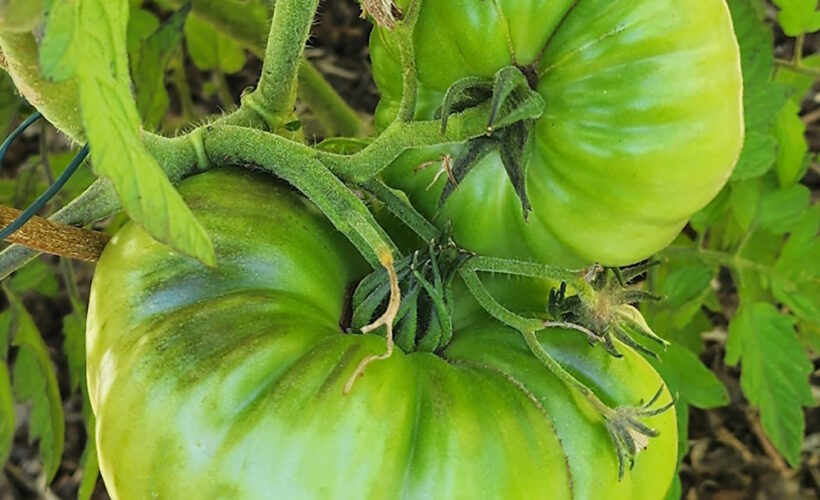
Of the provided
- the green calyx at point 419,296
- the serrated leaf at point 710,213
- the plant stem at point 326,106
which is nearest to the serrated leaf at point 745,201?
the serrated leaf at point 710,213

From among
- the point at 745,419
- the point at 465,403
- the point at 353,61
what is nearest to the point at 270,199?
the point at 465,403

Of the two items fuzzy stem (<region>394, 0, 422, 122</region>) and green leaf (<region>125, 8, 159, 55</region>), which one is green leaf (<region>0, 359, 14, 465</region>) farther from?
fuzzy stem (<region>394, 0, 422, 122</region>)

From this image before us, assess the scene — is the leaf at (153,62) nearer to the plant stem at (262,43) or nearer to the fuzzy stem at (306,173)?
the plant stem at (262,43)

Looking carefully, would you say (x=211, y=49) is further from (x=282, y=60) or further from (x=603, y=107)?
(x=603, y=107)

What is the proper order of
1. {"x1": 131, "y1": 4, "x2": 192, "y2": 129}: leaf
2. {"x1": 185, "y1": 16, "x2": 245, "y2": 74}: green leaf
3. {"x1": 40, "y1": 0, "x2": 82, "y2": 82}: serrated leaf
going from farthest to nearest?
{"x1": 185, "y1": 16, "x2": 245, "y2": 74}: green leaf → {"x1": 131, "y1": 4, "x2": 192, "y2": 129}: leaf → {"x1": 40, "y1": 0, "x2": 82, "y2": 82}: serrated leaf

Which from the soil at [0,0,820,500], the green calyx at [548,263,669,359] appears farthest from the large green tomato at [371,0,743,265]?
the soil at [0,0,820,500]

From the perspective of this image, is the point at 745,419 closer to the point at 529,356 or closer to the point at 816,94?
the point at 816,94
